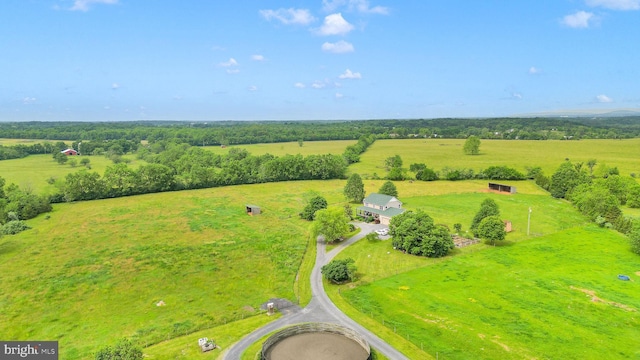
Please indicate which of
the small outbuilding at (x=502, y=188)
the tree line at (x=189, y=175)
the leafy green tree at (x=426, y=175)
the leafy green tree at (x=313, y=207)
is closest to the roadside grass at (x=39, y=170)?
the tree line at (x=189, y=175)

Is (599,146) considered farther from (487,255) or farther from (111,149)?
(111,149)

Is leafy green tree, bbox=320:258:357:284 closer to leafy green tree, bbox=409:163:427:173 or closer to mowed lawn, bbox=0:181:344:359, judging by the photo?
mowed lawn, bbox=0:181:344:359

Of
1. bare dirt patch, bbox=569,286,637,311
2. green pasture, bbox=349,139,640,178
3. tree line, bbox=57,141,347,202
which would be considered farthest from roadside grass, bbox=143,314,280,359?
green pasture, bbox=349,139,640,178

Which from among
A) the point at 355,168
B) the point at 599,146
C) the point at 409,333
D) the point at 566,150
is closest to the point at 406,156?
the point at 355,168

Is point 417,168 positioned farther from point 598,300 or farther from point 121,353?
point 121,353

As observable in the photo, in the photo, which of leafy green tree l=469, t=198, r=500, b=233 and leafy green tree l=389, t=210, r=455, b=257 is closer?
leafy green tree l=389, t=210, r=455, b=257
